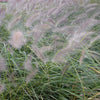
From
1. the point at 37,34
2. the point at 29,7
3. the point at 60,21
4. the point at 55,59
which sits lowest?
the point at 55,59

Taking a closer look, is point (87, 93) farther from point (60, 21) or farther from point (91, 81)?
point (60, 21)

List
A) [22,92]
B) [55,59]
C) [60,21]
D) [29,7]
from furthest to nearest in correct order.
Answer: [29,7] < [60,21] < [22,92] < [55,59]

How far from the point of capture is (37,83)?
3.65 feet

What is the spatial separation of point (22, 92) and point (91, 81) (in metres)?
0.54

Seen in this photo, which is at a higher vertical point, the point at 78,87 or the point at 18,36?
the point at 18,36

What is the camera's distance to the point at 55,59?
0.94 metres

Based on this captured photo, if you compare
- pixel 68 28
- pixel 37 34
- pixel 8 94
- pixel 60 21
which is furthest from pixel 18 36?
pixel 60 21

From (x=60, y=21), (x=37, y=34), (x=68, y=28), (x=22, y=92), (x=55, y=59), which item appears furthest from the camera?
(x=60, y=21)

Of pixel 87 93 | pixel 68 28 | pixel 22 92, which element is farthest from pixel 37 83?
pixel 68 28

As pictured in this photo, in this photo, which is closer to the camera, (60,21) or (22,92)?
(22,92)

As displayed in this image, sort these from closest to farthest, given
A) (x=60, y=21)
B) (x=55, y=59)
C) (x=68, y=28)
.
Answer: (x=55, y=59), (x=68, y=28), (x=60, y=21)

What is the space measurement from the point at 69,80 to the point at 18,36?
0.52 metres

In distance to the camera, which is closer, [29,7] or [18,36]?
[18,36]

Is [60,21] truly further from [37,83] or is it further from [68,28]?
Result: [37,83]
